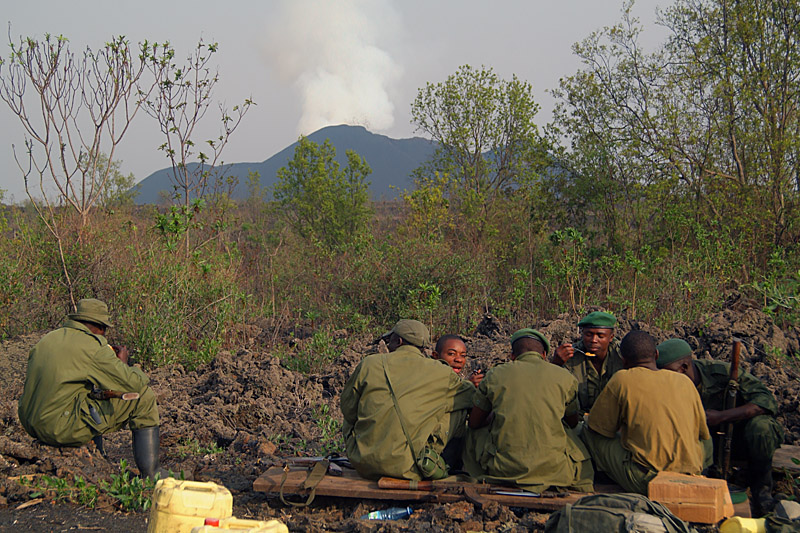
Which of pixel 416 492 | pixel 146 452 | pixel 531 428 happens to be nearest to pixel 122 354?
pixel 146 452

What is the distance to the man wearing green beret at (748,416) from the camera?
15.6 feet

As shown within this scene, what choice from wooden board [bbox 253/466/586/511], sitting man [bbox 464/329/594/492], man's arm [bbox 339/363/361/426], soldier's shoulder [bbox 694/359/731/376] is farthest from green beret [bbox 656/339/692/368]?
man's arm [bbox 339/363/361/426]

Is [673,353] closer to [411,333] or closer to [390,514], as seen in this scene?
[411,333]

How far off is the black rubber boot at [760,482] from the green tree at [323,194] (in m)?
15.6

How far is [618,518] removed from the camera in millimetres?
3324

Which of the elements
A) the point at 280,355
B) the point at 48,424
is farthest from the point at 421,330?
the point at 280,355

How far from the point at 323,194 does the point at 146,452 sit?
15.1 meters

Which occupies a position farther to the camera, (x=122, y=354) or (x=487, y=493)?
(x=122, y=354)

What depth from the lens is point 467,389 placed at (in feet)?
16.7

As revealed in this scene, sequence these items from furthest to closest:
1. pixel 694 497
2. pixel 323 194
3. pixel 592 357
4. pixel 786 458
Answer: pixel 323 194, pixel 592 357, pixel 786 458, pixel 694 497

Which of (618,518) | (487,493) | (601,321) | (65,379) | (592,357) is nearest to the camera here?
(618,518)

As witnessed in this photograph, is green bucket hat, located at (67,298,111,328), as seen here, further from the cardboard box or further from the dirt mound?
the cardboard box

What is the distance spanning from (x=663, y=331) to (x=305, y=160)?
44.3ft

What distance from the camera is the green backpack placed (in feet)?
10.6
